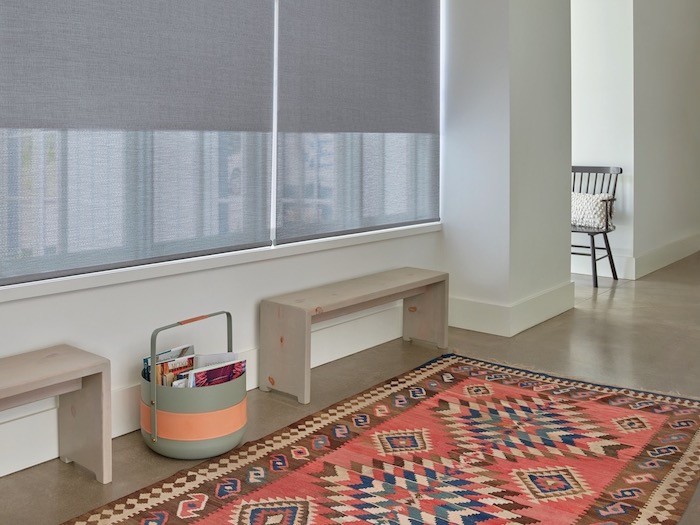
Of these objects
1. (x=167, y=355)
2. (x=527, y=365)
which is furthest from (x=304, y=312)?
(x=527, y=365)

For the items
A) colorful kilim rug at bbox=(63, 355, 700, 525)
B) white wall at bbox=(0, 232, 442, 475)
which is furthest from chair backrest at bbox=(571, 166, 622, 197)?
colorful kilim rug at bbox=(63, 355, 700, 525)

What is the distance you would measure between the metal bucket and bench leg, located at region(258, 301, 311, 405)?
531mm

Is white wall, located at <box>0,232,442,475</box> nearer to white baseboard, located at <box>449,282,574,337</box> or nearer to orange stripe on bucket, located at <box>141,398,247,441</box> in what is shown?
orange stripe on bucket, located at <box>141,398,247,441</box>

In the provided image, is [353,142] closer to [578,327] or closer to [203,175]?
[203,175]

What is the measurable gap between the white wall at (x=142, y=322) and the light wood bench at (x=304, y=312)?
0.09 metres

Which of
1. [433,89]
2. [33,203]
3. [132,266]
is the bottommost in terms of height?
[132,266]

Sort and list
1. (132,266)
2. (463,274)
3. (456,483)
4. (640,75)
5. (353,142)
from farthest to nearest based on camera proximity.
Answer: (640,75)
(463,274)
(353,142)
(132,266)
(456,483)

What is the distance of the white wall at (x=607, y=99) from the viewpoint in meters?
6.35

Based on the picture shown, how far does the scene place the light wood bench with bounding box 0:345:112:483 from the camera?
89.0 inches

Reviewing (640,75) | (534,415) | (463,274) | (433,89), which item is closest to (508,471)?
(534,415)

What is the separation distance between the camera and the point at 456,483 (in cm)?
250

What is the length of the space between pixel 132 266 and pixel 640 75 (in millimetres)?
5016

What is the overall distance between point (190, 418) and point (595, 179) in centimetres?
465

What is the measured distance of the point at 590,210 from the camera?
595 centimetres
